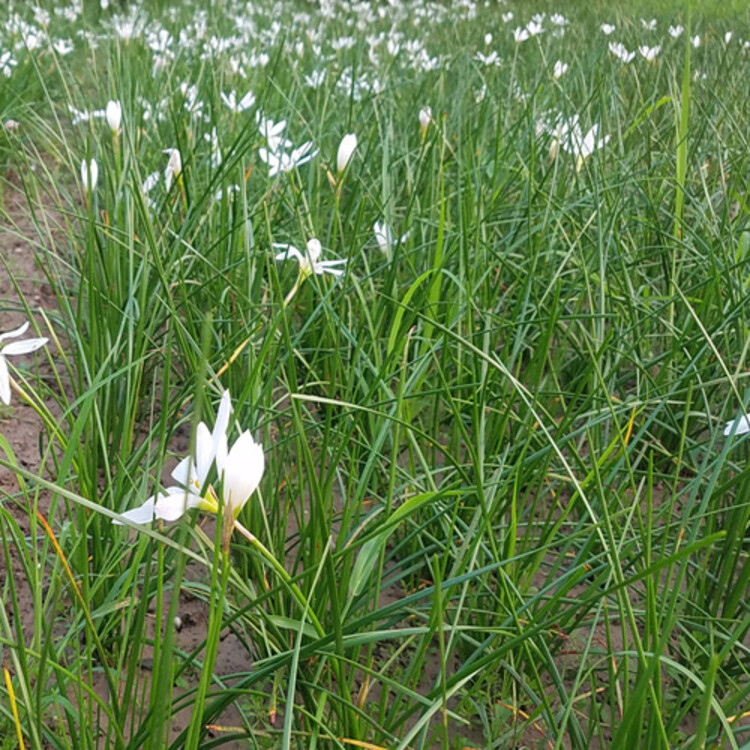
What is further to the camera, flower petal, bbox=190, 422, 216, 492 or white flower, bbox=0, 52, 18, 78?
white flower, bbox=0, 52, 18, 78

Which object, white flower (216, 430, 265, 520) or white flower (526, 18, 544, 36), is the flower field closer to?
white flower (216, 430, 265, 520)

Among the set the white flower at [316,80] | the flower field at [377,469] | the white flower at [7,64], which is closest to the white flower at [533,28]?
the flower field at [377,469]

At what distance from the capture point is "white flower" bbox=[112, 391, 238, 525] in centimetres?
77

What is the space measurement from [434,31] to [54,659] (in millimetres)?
6728

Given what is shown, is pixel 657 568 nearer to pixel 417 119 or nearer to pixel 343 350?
pixel 343 350

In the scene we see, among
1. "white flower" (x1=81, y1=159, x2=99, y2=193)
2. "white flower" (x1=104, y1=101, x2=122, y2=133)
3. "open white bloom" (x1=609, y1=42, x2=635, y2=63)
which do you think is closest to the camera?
"white flower" (x1=81, y1=159, x2=99, y2=193)

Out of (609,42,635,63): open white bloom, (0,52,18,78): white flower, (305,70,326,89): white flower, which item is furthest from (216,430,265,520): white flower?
(0,52,18,78): white flower

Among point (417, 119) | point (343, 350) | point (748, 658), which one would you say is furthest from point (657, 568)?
point (417, 119)

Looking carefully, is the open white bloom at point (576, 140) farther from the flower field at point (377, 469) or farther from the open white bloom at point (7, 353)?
the open white bloom at point (7, 353)

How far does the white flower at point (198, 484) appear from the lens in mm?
771

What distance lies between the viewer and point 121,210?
6.41 ft

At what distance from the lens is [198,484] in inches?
32.5

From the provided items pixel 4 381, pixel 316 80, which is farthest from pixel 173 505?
pixel 316 80

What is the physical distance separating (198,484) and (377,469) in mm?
694
